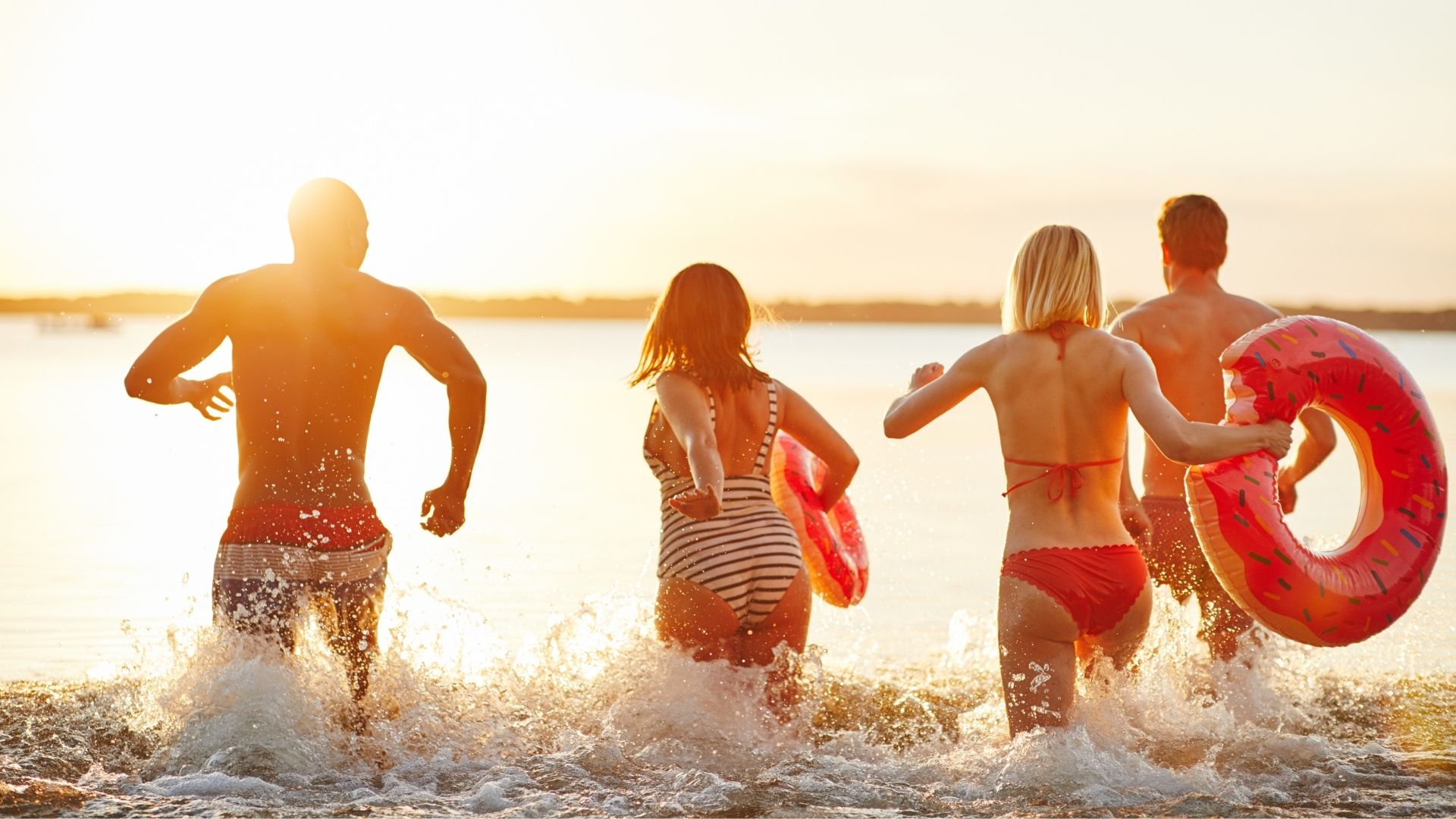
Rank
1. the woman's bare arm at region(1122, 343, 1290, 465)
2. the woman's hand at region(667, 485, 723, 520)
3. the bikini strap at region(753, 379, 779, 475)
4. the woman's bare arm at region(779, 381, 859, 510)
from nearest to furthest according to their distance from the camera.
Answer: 1. the woman's bare arm at region(1122, 343, 1290, 465)
2. the woman's hand at region(667, 485, 723, 520)
3. the bikini strap at region(753, 379, 779, 475)
4. the woman's bare arm at region(779, 381, 859, 510)

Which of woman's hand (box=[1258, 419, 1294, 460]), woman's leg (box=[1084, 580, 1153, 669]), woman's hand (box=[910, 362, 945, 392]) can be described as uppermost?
woman's hand (box=[910, 362, 945, 392])

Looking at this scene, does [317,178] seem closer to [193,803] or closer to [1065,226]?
[193,803]

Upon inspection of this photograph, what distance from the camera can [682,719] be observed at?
5062mm

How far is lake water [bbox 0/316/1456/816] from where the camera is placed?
4.56 m

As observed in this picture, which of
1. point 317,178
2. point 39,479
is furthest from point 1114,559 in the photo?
point 39,479

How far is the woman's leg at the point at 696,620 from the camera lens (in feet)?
16.0

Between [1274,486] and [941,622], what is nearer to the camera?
[1274,486]

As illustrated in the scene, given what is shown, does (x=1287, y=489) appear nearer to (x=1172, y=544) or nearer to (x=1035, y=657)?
(x=1172, y=544)

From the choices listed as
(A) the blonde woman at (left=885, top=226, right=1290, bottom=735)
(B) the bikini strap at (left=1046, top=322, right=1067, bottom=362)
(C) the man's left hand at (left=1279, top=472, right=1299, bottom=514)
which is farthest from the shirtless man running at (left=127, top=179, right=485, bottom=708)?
(C) the man's left hand at (left=1279, top=472, right=1299, bottom=514)

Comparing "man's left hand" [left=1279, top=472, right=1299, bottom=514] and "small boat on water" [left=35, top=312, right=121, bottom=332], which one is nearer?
"man's left hand" [left=1279, top=472, right=1299, bottom=514]

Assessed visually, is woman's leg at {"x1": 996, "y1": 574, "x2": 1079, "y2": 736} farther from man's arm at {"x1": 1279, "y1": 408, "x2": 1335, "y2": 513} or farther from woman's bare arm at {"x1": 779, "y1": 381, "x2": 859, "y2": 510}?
man's arm at {"x1": 1279, "y1": 408, "x2": 1335, "y2": 513}

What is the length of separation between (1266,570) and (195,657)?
336 centimetres

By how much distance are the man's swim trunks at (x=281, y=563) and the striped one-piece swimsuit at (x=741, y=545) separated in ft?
3.20

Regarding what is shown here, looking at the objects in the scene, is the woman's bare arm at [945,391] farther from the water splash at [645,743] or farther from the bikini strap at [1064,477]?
the water splash at [645,743]
